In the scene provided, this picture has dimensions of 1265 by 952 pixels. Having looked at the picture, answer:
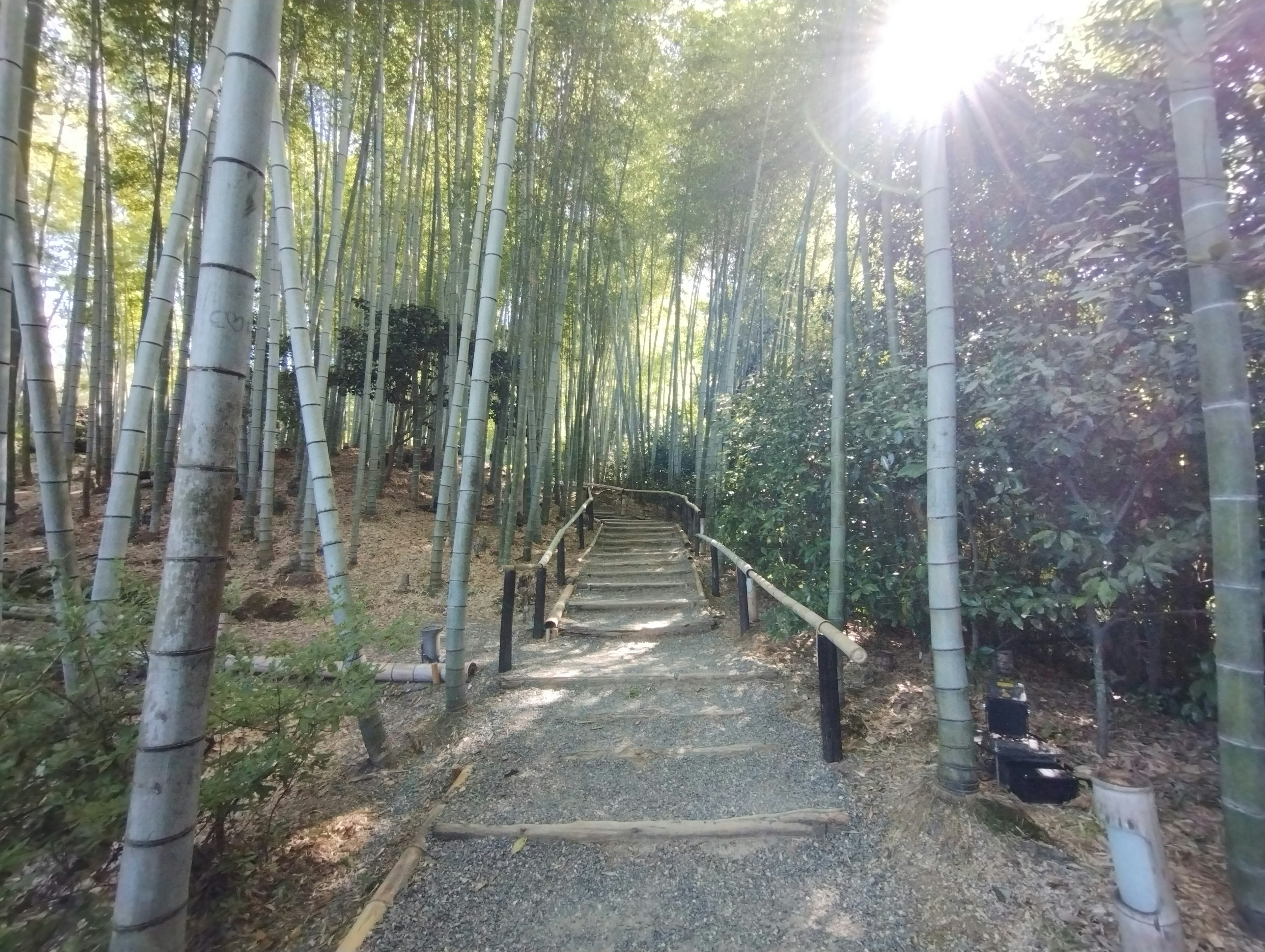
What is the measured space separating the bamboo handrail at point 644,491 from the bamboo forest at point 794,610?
116 inches

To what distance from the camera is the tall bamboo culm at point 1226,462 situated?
1.36 metres

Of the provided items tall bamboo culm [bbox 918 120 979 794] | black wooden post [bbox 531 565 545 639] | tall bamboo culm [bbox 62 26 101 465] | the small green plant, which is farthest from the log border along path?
tall bamboo culm [bbox 62 26 101 465]

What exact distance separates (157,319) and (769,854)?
2.97 meters

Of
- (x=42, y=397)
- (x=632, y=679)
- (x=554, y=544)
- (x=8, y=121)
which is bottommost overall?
(x=632, y=679)

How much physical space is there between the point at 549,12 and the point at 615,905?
20.8 ft

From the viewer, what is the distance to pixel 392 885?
5.54ft

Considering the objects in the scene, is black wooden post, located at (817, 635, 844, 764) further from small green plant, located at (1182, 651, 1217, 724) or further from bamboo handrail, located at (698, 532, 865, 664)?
small green plant, located at (1182, 651, 1217, 724)

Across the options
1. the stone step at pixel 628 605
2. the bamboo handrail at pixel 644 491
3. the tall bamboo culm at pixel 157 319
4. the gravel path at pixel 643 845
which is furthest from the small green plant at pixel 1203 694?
the bamboo handrail at pixel 644 491

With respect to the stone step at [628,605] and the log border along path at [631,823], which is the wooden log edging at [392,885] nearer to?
the log border along path at [631,823]

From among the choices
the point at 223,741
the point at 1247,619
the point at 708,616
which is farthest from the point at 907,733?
the point at 223,741

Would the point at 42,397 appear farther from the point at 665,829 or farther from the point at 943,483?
the point at 943,483

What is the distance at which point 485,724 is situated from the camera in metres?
2.81

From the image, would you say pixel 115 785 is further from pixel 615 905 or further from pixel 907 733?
pixel 907 733

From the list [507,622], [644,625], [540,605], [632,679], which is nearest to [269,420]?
[540,605]
